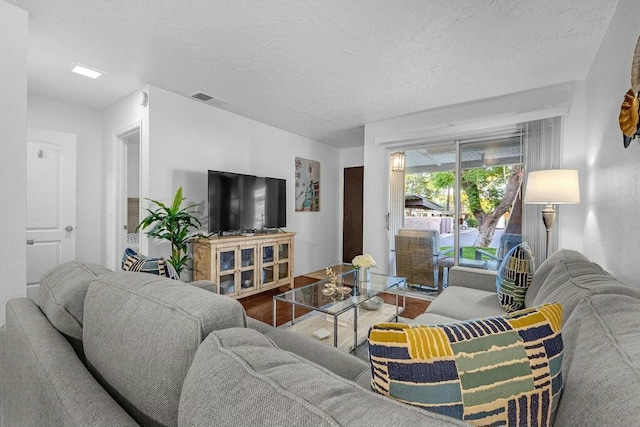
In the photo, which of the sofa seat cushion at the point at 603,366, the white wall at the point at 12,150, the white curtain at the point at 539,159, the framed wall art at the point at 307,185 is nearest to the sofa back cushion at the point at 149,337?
the sofa seat cushion at the point at 603,366

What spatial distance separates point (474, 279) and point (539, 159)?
1.72 m

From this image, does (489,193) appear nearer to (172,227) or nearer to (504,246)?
(504,246)

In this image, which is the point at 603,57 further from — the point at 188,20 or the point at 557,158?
the point at 188,20

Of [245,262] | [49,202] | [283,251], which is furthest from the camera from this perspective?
[283,251]

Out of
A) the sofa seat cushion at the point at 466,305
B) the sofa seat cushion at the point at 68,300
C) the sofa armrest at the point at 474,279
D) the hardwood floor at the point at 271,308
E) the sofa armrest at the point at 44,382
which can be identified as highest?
the sofa seat cushion at the point at 68,300

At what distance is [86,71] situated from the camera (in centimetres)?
272

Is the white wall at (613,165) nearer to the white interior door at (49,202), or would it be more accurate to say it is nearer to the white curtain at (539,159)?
the white curtain at (539,159)

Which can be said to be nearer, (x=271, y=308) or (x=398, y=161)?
(x=271, y=308)

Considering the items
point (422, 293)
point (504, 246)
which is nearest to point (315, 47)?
point (504, 246)

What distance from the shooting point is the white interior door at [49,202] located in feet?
10.4

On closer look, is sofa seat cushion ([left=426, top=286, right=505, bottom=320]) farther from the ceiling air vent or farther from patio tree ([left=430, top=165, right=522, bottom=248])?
the ceiling air vent

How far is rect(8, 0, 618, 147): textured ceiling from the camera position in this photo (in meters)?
1.84

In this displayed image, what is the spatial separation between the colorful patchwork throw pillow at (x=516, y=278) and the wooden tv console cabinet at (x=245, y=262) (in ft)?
8.64

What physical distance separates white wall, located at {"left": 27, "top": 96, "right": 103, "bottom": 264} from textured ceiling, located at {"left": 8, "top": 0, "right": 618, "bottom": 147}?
24cm
